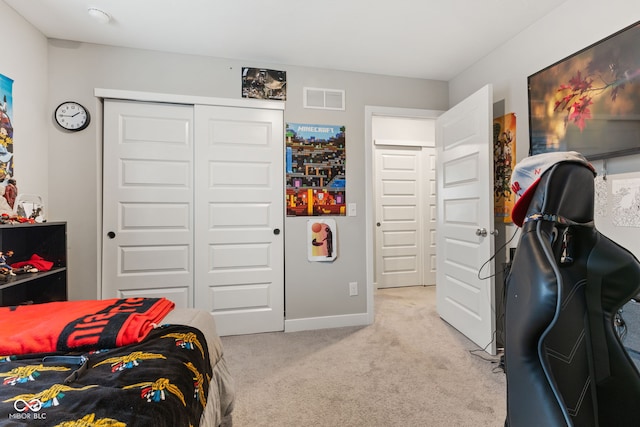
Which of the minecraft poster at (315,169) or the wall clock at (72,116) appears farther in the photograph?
the minecraft poster at (315,169)

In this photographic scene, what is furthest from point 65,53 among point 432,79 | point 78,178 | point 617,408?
point 617,408

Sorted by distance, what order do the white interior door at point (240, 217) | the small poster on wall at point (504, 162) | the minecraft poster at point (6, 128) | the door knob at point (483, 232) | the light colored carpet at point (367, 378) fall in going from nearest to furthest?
the light colored carpet at point (367, 378), the minecraft poster at point (6, 128), the door knob at point (483, 232), the small poster on wall at point (504, 162), the white interior door at point (240, 217)

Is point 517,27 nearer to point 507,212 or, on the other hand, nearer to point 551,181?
point 507,212

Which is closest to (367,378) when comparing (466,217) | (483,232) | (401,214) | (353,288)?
(353,288)

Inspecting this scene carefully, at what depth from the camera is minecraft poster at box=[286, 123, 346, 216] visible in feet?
9.58

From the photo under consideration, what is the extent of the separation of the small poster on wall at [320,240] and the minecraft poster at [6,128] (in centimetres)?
225

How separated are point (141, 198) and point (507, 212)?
10.3ft

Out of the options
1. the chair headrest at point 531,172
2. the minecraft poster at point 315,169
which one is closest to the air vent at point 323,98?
the minecraft poster at point 315,169

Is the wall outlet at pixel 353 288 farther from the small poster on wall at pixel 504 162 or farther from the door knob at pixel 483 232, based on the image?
the small poster on wall at pixel 504 162

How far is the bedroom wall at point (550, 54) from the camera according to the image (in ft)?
5.52

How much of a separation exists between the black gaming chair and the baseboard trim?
7.62 ft

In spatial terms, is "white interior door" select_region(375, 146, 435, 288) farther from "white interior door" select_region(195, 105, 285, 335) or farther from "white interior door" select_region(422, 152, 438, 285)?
"white interior door" select_region(195, 105, 285, 335)

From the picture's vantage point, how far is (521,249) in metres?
0.72

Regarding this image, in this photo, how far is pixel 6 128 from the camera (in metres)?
2.03
